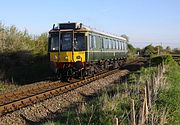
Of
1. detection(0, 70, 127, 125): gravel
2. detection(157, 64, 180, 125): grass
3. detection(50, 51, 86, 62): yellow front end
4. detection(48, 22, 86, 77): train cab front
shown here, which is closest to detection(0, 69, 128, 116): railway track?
detection(0, 70, 127, 125): gravel

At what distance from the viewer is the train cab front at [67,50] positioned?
A: 22.6m

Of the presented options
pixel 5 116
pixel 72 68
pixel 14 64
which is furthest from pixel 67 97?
pixel 14 64

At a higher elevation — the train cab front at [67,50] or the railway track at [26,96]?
the train cab front at [67,50]

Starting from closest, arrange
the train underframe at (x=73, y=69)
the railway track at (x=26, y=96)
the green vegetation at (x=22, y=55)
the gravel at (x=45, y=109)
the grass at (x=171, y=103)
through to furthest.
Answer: the grass at (x=171, y=103)
the gravel at (x=45, y=109)
the railway track at (x=26, y=96)
the train underframe at (x=73, y=69)
the green vegetation at (x=22, y=55)

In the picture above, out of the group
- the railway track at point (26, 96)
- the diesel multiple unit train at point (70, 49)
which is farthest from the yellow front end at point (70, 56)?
the railway track at point (26, 96)

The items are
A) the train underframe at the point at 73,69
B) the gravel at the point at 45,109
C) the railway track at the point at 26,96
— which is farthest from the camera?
the train underframe at the point at 73,69

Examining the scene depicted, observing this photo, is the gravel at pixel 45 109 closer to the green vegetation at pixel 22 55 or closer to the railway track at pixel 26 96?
the railway track at pixel 26 96

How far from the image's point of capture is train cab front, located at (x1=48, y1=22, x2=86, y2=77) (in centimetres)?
2262

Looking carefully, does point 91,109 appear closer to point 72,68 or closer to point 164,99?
point 164,99

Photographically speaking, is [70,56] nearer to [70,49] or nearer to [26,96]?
[70,49]

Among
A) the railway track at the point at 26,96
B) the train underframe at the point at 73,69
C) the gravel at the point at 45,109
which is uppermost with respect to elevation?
the train underframe at the point at 73,69

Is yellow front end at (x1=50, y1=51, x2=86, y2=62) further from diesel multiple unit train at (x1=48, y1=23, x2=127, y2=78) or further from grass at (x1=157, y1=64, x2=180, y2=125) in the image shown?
grass at (x1=157, y1=64, x2=180, y2=125)

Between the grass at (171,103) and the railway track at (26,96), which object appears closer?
the grass at (171,103)

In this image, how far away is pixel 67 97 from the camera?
1636 cm
